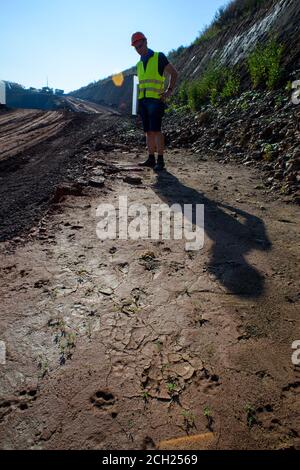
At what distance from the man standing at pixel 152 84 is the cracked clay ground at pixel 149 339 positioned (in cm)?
232

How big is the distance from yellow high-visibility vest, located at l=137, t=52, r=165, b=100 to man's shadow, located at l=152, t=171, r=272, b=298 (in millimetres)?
1523

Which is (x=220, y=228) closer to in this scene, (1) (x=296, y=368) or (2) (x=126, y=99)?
(1) (x=296, y=368)

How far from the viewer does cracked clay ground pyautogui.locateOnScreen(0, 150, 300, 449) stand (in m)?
1.20

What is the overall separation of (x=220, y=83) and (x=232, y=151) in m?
3.85

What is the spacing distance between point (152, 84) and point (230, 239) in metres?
2.86

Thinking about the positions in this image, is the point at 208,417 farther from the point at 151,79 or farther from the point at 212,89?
the point at 212,89

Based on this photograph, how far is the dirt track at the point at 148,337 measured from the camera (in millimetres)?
1206

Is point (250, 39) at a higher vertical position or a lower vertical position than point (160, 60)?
higher

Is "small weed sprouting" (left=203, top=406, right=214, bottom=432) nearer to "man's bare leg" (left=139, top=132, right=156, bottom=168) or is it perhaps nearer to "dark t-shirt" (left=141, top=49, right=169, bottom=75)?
"man's bare leg" (left=139, top=132, right=156, bottom=168)

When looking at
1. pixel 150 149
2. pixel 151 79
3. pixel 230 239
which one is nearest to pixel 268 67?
pixel 151 79

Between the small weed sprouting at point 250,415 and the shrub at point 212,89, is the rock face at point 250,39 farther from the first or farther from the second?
the small weed sprouting at point 250,415

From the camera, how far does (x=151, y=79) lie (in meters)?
4.40

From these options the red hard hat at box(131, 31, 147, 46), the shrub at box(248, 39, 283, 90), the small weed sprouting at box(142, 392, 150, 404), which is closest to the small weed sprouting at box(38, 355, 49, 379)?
the small weed sprouting at box(142, 392, 150, 404)

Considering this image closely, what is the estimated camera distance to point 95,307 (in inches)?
71.4
